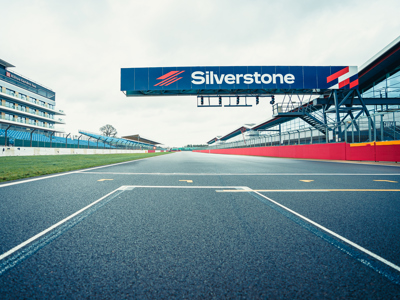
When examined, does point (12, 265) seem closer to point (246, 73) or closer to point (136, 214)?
point (136, 214)

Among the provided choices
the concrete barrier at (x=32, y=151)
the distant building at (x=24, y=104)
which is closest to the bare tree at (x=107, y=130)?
the distant building at (x=24, y=104)

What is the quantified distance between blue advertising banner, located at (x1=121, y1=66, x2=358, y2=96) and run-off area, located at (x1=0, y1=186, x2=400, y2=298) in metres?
17.0

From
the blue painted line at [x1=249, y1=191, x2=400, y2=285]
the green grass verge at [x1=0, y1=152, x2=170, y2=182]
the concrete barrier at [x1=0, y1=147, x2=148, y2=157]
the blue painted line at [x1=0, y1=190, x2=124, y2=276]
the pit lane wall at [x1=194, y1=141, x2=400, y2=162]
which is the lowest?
the blue painted line at [x1=249, y1=191, x2=400, y2=285]

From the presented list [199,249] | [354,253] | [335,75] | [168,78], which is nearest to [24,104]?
[168,78]

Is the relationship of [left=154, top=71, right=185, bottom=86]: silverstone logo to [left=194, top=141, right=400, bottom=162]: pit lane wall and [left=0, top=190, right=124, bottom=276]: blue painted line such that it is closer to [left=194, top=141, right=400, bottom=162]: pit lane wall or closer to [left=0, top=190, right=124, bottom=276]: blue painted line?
[left=194, top=141, right=400, bottom=162]: pit lane wall

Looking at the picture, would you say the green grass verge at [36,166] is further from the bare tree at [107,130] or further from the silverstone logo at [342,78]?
the bare tree at [107,130]

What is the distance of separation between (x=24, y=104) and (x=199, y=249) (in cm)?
7043

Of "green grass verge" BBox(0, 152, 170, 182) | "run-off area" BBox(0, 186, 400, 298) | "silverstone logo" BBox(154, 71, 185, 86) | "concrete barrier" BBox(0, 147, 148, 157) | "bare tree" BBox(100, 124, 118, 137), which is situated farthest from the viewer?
"bare tree" BBox(100, 124, 118, 137)

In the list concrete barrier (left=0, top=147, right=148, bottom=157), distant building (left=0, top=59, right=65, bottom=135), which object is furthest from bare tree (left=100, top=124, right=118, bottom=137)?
concrete barrier (left=0, top=147, right=148, bottom=157)

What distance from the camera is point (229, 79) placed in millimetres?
18531

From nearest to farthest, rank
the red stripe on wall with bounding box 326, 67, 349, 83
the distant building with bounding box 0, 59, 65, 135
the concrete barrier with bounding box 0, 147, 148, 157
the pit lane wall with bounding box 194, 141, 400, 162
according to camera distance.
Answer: the pit lane wall with bounding box 194, 141, 400, 162, the concrete barrier with bounding box 0, 147, 148, 157, the red stripe on wall with bounding box 326, 67, 349, 83, the distant building with bounding box 0, 59, 65, 135

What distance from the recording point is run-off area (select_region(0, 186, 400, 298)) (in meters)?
1.37

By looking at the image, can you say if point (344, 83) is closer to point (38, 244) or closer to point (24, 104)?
point (38, 244)

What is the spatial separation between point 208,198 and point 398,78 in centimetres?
2832
